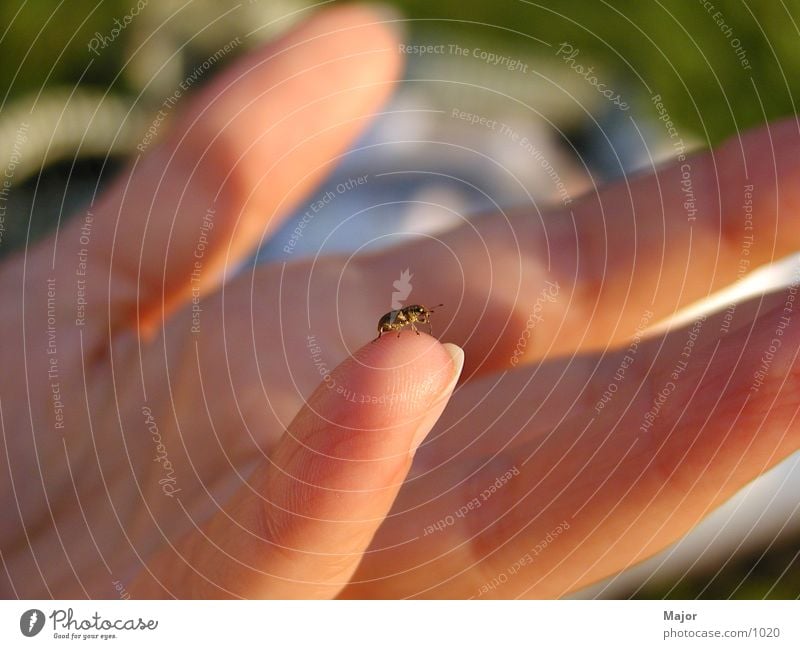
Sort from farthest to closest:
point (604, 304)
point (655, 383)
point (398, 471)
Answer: point (604, 304) < point (655, 383) < point (398, 471)

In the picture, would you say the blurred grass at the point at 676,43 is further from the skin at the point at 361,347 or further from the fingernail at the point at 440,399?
the fingernail at the point at 440,399

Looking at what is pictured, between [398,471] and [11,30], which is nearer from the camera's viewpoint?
[398,471]

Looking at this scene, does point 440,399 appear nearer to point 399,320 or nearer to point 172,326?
point 399,320

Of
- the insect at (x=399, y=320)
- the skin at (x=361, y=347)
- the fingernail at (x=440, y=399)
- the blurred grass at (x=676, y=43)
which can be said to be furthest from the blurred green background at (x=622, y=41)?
the fingernail at (x=440, y=399)

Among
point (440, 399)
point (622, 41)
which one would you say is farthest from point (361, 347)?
point (622, 41)

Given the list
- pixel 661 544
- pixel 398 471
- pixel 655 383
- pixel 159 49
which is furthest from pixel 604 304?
pixel 159 49

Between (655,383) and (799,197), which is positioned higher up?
(799,197)
